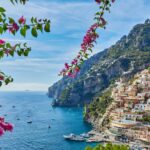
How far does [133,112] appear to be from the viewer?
92.2 m

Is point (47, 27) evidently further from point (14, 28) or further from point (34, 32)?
point (14, 28)

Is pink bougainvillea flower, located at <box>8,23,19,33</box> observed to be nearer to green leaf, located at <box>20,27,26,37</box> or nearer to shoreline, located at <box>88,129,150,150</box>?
green leaf, located at <box>20,27,26,37</box>

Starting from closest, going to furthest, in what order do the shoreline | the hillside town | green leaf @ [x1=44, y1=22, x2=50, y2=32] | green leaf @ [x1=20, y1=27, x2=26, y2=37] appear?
green leaf @ [x1=20, y1=27, x2=26, y2=37]
green leaf @ [x1=44, y1=22, x2=50, y2=32]
the shoreline
the hillside town

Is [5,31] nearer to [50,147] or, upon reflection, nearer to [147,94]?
[50,147]

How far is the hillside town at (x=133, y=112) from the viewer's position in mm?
85000

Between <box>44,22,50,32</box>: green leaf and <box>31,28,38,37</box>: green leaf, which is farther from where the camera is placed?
<box>44,22,50,32</box>: green leaf

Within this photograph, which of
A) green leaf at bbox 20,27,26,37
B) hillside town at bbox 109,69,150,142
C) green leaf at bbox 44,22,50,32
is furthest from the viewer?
hillside town at bbox 109,69,150,142

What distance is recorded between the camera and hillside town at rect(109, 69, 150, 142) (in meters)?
85.0

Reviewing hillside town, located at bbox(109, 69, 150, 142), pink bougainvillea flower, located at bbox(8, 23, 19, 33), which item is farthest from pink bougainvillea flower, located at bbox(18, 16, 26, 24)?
hillside town, located at bbox(109, 69, 150, 142)

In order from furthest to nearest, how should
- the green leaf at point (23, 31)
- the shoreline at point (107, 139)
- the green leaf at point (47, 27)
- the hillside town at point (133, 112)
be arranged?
1. the hillside town at point (133, 112)
2. the shoreline at point (107, 139)
3. the green leaf at point (47, 27)
4. the green leaf at point (23, 31)

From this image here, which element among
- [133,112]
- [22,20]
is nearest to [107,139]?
[133,112]

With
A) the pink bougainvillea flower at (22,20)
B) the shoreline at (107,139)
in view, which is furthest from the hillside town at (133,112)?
the pink bougainvillea flower at (22,20)

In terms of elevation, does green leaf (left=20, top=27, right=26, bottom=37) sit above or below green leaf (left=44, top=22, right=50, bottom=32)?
below

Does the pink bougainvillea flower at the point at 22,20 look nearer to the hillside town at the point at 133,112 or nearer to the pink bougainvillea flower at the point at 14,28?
the pink bougainvillea flower at the point at 14,28
